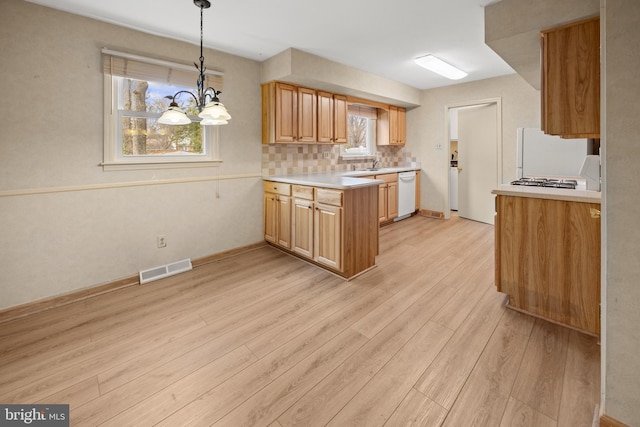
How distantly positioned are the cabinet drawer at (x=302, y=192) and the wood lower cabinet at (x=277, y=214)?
14 cm

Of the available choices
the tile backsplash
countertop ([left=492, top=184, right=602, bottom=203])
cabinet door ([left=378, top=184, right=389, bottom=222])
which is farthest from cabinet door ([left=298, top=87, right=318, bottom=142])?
countertop ([left=492, top=184, right=602, bottom=203])

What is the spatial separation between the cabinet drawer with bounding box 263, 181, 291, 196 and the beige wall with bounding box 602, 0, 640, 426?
112 inches

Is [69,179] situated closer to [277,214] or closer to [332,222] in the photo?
[277,214]

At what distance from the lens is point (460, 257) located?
354cm

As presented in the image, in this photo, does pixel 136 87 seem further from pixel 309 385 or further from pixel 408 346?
pixel 408 346

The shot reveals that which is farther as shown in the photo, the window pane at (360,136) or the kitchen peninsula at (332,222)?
the window pane at (360,136)

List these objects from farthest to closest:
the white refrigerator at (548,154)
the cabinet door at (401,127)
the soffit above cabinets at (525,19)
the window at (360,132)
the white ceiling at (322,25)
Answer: the cabinet door at (401,127) → the window at (360,132) → the white refrigerator at (548,154) → the white ceiling at (322,25) → the soffit above cabinets at (525,19)

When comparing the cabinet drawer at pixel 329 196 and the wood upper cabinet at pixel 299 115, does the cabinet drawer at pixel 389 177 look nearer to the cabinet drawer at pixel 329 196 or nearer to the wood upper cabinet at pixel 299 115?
the wood upper cabinet at pixel 299 115

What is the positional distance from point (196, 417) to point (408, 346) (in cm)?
127

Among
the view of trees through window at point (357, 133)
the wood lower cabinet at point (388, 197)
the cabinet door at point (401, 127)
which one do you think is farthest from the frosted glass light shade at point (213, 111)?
the cabinet door at point (401, 127)

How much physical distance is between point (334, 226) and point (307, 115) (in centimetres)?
181

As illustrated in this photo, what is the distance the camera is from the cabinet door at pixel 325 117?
13.9 ft

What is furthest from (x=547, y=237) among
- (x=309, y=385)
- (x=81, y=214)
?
(x=81, y=214)

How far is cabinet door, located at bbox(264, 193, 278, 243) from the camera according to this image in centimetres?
386
